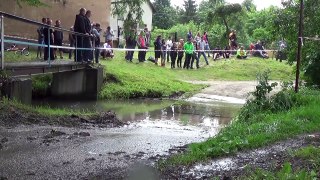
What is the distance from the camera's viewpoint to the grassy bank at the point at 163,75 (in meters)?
17.0

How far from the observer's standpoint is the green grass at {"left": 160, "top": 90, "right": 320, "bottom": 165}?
621cm

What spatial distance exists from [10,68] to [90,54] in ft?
21.8

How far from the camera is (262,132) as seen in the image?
24.3 ft

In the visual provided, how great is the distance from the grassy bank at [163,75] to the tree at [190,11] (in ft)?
158

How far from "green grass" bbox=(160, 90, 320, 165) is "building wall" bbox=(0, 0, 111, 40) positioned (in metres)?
16.5

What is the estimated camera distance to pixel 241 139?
22.3 feet

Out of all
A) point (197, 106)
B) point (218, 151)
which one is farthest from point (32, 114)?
point (197, 106)

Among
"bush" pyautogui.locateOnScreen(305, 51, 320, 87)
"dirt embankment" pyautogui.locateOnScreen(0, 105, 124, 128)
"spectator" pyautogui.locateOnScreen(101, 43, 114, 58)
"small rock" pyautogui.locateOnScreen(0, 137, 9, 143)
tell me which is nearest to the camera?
"small rock" pyautogui.locateOnScreen(0, 137, 9, 143)

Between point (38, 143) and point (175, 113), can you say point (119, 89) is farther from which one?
point (38, 143)

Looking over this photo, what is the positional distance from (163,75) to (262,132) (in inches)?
544

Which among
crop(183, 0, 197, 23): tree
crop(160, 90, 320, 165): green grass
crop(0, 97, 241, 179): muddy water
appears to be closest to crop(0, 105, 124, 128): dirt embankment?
crop(0, 97, 241, 179): muddy water

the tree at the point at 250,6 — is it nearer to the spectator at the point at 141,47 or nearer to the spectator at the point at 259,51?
the spectator at the point at 259,51

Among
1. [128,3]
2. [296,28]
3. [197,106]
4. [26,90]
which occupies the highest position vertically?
[128,3]

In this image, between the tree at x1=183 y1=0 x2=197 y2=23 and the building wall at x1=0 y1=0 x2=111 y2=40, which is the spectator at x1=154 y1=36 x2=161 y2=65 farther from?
the tree at x1=183 y1=0 x2=197 y2=23
